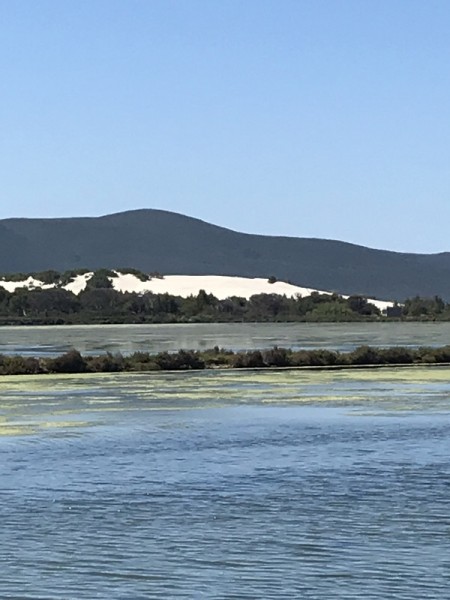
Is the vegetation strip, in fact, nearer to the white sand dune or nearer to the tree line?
the tree line

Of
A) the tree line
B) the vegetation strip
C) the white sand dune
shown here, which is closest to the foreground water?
the vegetation strip

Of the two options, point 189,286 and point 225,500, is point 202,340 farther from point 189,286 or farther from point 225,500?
point 189,286

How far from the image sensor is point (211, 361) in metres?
44.8

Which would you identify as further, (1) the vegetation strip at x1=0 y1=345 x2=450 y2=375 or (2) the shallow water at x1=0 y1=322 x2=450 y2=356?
(2) the shallow water at x1=0 y1=322 x2=450 y2=356

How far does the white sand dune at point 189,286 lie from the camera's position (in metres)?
178

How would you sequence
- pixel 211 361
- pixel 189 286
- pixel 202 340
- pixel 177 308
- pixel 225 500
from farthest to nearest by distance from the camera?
pixel 189 286 < pixel 177 308 < pixel 202 340 < pixel 211 361 < pixel 225 500

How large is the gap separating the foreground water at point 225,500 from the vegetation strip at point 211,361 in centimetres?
1253

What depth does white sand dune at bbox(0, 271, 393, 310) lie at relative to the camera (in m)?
178

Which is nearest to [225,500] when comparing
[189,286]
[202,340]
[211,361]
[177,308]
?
[211,361]

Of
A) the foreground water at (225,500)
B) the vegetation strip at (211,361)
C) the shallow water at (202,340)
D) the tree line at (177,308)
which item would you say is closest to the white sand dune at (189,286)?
the tree line at (177,308)

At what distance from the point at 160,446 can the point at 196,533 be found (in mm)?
7374

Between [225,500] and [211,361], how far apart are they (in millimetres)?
28567

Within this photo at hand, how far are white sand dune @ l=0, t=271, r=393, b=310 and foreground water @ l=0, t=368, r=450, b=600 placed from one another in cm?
14751

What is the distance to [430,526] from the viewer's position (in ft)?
47.8
